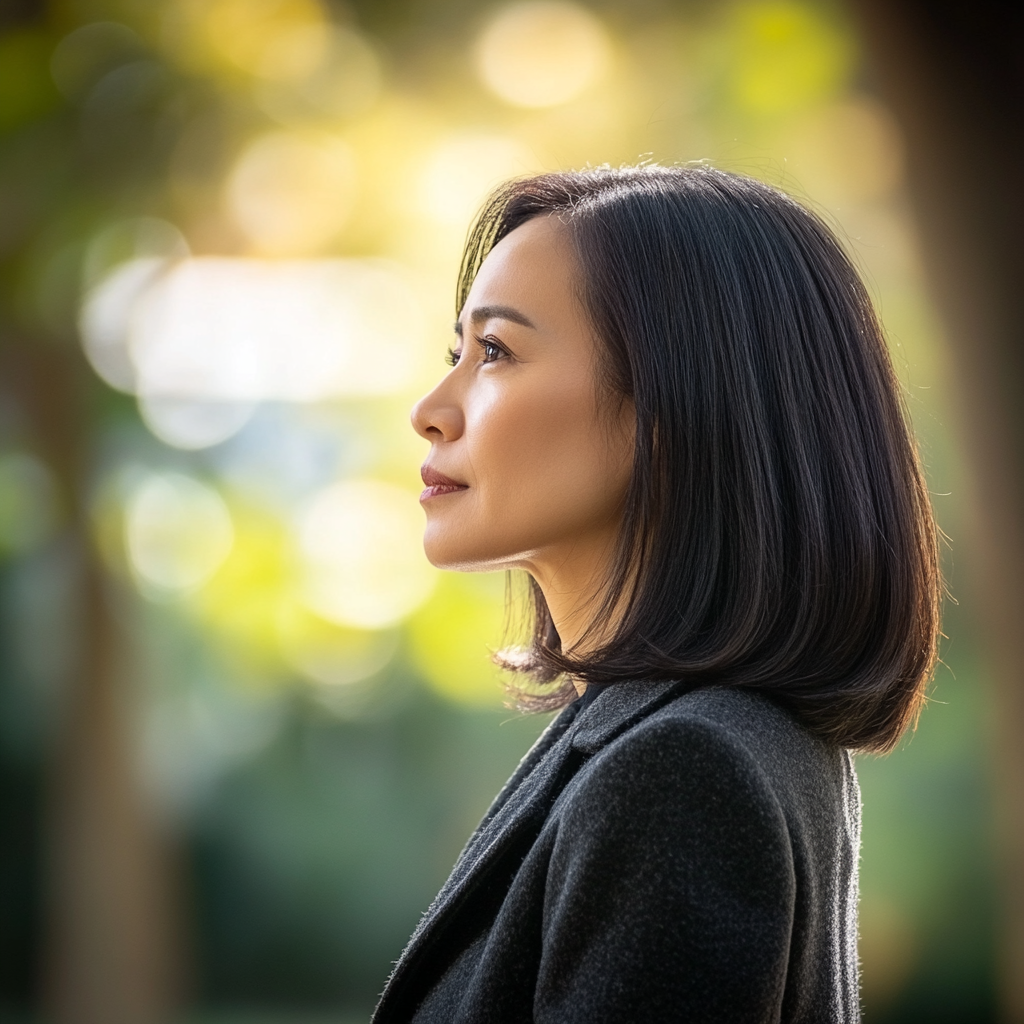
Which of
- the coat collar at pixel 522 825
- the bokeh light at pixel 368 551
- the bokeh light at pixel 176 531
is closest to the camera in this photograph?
the coat collar at pixel 522 825

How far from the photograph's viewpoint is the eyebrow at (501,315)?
1.70 m

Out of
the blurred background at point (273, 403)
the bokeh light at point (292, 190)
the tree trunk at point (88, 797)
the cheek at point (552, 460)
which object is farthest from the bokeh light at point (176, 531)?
the cheek at point (552, 460)

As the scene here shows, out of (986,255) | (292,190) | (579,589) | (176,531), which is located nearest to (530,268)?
(579,589)

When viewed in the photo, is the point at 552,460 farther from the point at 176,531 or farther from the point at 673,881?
the point at 176,531

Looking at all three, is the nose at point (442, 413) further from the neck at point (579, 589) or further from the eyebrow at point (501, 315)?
the neck at point (579, 589)

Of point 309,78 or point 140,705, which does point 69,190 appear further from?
point 140,705

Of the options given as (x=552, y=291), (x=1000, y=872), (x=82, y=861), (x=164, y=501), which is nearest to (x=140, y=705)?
(x=82, y=861)

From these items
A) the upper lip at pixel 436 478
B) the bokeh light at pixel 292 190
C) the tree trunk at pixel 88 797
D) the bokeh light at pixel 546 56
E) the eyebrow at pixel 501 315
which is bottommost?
the tree trunk at pixel 88 797

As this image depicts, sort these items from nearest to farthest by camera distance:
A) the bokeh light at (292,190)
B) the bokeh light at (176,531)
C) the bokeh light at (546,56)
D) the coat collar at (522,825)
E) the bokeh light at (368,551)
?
the coat collar at (522,825)
the bokeh light at (546,56)
the bokeh light at (292,190)
the bokeh light at (176,531)
the bokeh light at (368,551)

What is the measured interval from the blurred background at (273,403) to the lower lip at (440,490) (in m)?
3.44

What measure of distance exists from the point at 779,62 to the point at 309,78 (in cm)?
291

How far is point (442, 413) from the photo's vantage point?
1.76 metres

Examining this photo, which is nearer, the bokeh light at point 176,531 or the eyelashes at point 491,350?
the eyelashes at point 491,350

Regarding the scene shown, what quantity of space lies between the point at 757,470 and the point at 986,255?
3405mm
